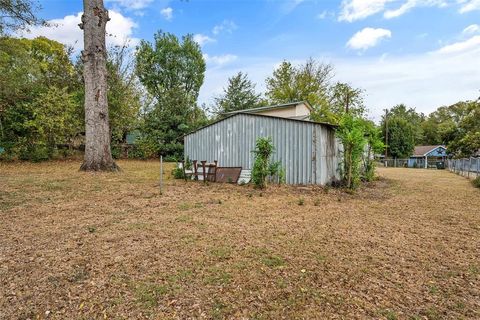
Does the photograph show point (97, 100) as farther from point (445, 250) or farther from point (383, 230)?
point (445, 250)

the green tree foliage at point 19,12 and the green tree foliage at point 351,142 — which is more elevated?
the green tree foliage at point 19,12

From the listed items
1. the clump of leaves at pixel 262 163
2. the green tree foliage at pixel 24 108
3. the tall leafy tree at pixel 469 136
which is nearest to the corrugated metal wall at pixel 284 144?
the clump of leaves at pixel 262 163

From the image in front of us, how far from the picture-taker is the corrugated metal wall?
29.6ft

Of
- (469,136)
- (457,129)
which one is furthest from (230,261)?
(457,129)

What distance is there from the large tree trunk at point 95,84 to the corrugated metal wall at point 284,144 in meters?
3.92

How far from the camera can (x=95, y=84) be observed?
31.2 feet

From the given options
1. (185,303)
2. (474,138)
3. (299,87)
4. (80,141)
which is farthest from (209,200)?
(299,87)

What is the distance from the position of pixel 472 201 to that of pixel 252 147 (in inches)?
259

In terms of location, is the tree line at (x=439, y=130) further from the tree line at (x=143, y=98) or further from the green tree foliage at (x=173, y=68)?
the green tree foliage at (x=173, y=68)

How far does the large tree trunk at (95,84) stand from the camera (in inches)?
366

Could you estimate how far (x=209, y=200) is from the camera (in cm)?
643

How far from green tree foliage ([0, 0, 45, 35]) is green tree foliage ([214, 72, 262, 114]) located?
21.2 metres

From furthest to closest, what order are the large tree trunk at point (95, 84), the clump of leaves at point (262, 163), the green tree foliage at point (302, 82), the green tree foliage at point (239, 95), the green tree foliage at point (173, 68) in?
the green tree foliage at point (302, 82), the green tree foliage at point (239, 95), the green tree foliage at point (173, 68), the large tree trunk at point (95, 84), the clump of leaves at point (262, 163)

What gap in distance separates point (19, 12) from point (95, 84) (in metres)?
2.90
